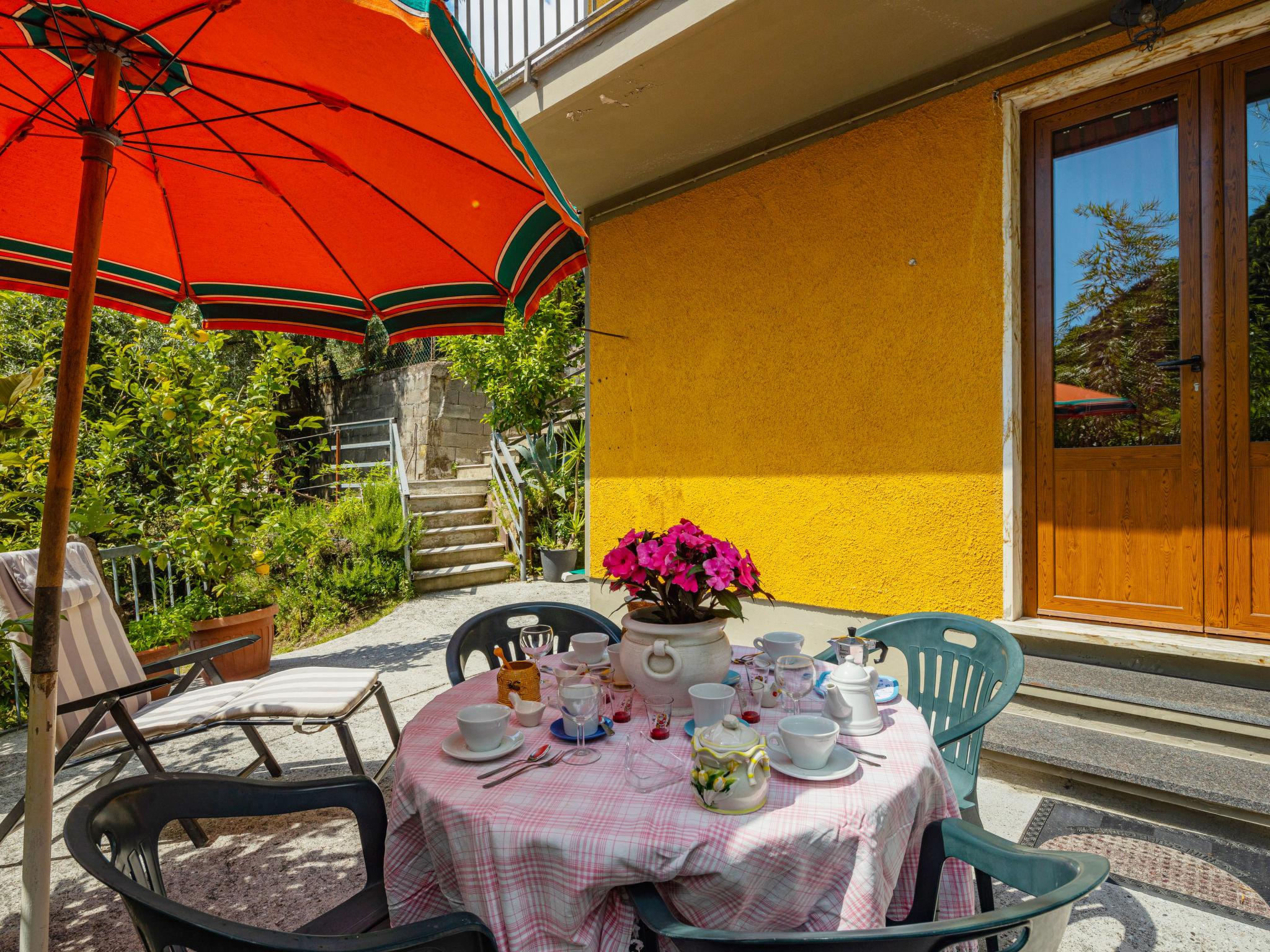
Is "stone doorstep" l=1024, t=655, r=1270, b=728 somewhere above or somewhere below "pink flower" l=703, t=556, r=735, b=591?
below

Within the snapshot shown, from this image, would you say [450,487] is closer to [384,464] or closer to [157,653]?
A: [384,464]

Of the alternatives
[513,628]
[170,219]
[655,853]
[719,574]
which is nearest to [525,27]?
[170,219]

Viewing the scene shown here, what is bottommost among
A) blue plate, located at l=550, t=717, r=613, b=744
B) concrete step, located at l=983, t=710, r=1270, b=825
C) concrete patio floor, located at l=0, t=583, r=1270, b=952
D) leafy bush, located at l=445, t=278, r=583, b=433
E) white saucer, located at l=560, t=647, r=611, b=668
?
concrete patio floor, located at l=0, t=583, r=1270, b=952

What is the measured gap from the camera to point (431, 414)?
1076 cm

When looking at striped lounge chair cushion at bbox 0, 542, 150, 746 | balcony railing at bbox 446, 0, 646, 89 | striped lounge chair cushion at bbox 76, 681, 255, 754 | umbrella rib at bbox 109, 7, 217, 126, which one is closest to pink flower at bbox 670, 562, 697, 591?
umbrella rib at bbox 109, 7, 217, 126

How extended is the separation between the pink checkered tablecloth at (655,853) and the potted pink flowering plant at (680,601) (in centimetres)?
37

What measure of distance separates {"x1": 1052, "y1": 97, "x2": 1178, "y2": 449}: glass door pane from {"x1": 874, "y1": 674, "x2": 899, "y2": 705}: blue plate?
205 cm

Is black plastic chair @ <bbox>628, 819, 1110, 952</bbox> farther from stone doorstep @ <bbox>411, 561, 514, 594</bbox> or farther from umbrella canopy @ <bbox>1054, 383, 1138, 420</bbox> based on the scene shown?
stone doorstep @ <bbox>411, 561, 514, 594</bbox>

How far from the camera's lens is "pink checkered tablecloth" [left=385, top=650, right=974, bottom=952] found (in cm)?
118

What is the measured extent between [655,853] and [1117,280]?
3.30m

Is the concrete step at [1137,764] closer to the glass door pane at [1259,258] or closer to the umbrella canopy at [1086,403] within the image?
the glass door pane at [1259,258]

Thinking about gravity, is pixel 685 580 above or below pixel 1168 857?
above

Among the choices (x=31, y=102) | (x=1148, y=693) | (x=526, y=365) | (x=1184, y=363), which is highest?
(x=526, y=365)

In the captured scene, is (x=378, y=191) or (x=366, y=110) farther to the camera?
(x=378, y=191)
